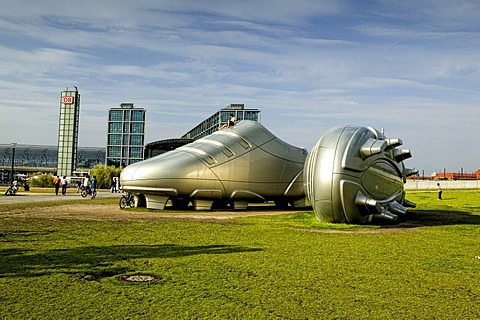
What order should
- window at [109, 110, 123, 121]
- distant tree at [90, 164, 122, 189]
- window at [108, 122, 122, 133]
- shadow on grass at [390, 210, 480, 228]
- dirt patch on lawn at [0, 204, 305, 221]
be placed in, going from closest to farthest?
1. shadow on grass at [390, 210, 480, 228]
2. dirt patch on lawn at [0, 204, 305, 221]
3. distant tree at [90, 164, 122, 189]
4. window at [109, 110, 123, 121]
5. window at [108, 122, 122, 133]

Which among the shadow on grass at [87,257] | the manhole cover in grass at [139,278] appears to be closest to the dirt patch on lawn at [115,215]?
the shadow on grass at [87,257]

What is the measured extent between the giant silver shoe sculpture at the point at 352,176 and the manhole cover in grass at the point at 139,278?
8.98 metres

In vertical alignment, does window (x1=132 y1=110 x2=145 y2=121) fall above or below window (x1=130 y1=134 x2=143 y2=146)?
above

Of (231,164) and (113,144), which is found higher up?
(113,144)

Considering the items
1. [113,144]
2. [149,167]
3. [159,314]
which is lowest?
[159,314]

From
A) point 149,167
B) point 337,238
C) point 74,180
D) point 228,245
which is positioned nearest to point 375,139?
point 337,238

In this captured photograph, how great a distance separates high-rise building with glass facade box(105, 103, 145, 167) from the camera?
92.4 m

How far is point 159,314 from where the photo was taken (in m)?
5.85

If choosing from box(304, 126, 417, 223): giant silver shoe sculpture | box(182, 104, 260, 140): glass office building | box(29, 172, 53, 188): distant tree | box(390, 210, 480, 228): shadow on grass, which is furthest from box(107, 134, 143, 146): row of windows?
box(304, 126, 417, 223): giant silver shoe sculpture

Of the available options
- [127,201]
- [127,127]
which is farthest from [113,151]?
[127,201]

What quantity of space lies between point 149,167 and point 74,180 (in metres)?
60.2

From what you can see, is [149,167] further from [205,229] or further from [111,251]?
[111,251]

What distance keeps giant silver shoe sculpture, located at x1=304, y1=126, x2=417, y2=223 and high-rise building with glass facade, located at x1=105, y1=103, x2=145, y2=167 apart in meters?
78.6

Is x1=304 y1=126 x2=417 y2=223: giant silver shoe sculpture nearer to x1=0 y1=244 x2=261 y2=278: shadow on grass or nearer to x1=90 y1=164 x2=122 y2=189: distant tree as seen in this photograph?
x1=0 y1=244 x2=261 y2=278: shadow on grass
